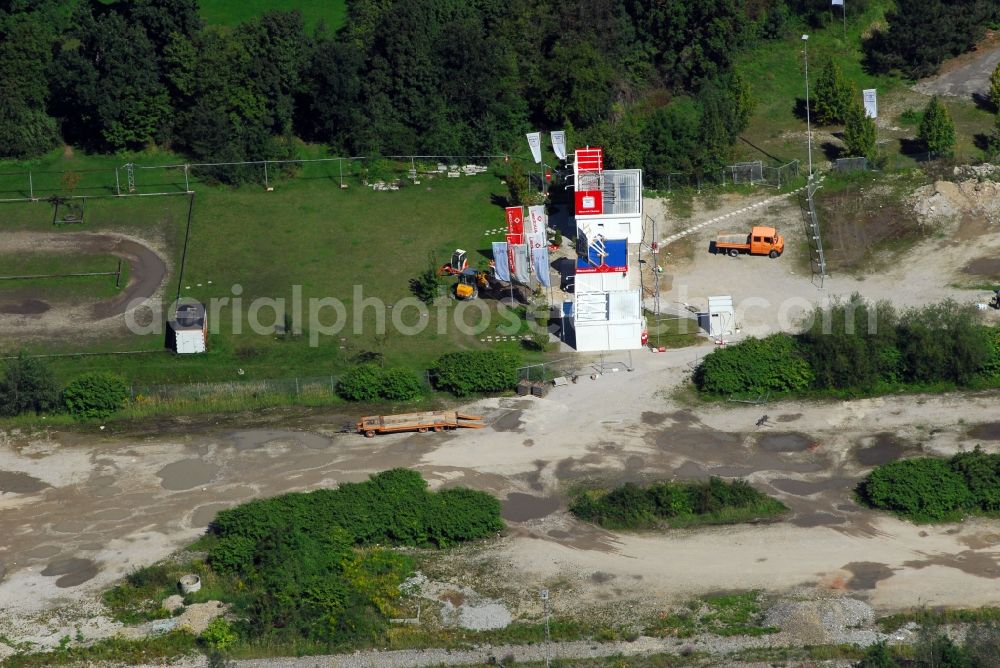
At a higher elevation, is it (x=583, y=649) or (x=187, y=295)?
(x=187, y=295)

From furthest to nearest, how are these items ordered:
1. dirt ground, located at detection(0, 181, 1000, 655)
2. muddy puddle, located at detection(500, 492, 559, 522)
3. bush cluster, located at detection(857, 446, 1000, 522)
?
muddy puddle, located at detection(500, 492, 559, 522) < bush cluster, located at detection(857, 446, 1000, 522) < dirt ground, located at detection(0, 181, 1000, 655)

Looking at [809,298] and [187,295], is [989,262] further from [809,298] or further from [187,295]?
[187,295]

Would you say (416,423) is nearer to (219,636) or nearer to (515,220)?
(515,220)

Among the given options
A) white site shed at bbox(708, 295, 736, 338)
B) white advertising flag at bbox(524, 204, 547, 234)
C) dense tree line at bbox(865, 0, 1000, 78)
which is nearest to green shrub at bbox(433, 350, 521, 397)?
white advertising flag at bbox(524, 204, 547, 234)

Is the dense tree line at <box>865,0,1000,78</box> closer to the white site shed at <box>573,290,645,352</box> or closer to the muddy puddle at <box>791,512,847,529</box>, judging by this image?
the white site shed at <box>573,290,645,352</box>

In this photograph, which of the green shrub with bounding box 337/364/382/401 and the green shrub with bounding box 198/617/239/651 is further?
the green shrub with bounding box 337/364/382/401

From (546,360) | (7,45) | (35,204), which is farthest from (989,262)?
(7,45)

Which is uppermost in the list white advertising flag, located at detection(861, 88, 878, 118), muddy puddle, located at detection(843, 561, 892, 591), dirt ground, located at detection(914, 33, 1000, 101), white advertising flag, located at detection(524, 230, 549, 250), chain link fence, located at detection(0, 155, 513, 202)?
dirt ground, located at detection(914, 33, 1000, 101)

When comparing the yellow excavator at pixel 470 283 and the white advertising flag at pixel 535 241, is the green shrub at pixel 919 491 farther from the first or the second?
the yellow excavator at pixel 470 283
